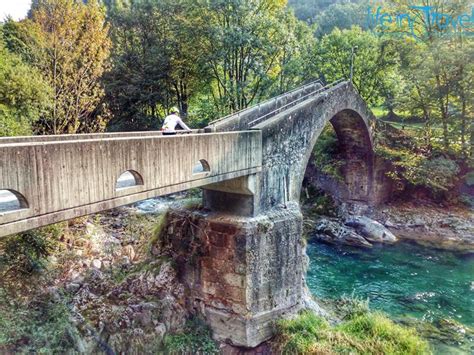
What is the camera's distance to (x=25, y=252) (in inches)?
374

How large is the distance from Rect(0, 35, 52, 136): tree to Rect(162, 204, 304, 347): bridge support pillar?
21.2ft

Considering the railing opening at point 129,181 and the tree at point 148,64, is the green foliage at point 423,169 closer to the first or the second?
the tree at point 148,64

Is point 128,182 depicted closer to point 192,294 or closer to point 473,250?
point 192,294

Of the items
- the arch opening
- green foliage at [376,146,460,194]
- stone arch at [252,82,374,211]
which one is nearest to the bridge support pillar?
stone arch at [252,82,374,211]

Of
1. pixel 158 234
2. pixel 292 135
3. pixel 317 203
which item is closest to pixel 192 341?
pixel 158 234

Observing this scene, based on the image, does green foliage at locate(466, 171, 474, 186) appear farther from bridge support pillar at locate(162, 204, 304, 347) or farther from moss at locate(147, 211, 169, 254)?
moss at locate(147, 211, 169, 254)

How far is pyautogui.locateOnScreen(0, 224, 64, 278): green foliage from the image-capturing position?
917cm

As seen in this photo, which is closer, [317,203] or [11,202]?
[11,202]

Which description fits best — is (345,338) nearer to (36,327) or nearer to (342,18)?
(36,327)

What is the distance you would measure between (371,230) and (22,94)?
17386mm

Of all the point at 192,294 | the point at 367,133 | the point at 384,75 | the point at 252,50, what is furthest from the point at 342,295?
the point at 384,75

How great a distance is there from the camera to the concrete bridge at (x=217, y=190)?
562 cm

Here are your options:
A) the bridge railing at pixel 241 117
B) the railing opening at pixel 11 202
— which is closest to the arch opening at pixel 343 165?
the bridge railing at pixel 241 117

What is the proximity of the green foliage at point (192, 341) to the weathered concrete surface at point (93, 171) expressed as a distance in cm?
429
